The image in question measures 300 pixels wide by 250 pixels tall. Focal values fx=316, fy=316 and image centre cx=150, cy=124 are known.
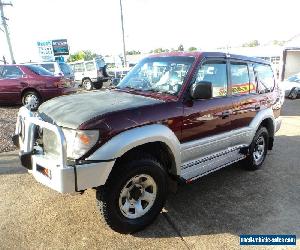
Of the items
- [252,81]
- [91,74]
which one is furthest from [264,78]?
[91,74]

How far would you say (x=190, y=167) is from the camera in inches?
166

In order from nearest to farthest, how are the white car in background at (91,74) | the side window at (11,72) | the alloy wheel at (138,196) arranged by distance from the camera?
1. the alloy wheel at (138,196)
2. the side window at (11,72)
3. the white car in background at (91,74)

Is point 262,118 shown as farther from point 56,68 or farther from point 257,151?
point 56,68

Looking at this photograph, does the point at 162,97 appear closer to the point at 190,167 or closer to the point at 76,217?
the point at 190,167

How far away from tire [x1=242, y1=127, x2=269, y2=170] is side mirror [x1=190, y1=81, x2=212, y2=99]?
2005 millimetres

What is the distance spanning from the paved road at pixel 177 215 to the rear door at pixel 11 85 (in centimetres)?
647

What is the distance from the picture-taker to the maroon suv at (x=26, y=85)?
11242 mm

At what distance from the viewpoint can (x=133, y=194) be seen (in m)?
3.70

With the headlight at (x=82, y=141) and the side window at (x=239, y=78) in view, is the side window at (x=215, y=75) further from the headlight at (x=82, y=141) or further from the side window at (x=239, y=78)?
the headlight at (x=82, y=141)

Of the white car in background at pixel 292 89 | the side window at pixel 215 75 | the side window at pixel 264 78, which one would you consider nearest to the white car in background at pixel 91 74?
the white car in background at pixel 292 89

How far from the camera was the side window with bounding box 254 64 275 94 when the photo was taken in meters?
5.57

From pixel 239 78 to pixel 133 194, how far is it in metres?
2.64

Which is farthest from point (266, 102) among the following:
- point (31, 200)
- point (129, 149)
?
point (31, 200)

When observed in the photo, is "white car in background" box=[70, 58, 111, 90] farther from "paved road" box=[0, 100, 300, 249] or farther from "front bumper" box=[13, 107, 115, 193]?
"front bumper" box=[13, 107, 115, 193]
